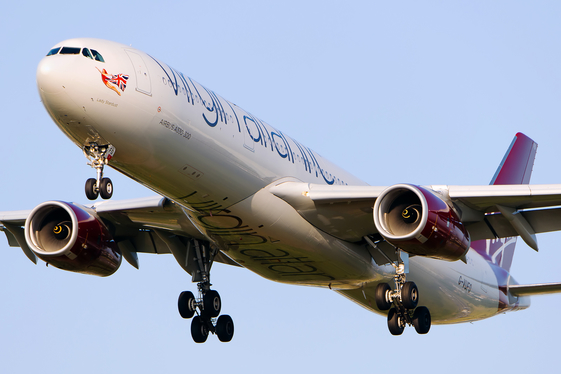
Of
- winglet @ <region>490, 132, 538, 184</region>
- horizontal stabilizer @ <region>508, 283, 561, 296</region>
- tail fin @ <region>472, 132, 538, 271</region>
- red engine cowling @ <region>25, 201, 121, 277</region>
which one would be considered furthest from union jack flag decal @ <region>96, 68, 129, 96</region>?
winglet @ <region>490, 132, 538, 184</region>

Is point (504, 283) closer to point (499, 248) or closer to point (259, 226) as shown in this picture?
point (499, 248)

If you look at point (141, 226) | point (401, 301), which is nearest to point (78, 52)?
point (141, 226)

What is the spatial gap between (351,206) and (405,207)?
5.25 feet

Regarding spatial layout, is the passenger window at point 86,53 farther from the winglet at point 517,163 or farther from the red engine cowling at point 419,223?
the winglet at point 517,163

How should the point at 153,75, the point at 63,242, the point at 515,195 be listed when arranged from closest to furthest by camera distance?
the point at 153,75, the point at 515,195, the point at 63,242

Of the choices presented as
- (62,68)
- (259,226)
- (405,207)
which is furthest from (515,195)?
(62,68)

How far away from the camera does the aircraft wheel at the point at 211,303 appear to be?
23.4m

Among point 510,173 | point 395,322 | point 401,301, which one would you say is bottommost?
point 395,322

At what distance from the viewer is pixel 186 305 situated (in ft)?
76.6

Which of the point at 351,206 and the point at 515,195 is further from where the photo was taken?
the point at 351,206

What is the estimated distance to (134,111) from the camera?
53.6ft

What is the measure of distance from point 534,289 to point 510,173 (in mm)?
5427

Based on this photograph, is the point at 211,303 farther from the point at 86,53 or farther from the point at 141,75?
the point at 86,53

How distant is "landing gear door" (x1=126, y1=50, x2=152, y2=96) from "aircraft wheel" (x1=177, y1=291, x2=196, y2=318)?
8.69 meters
